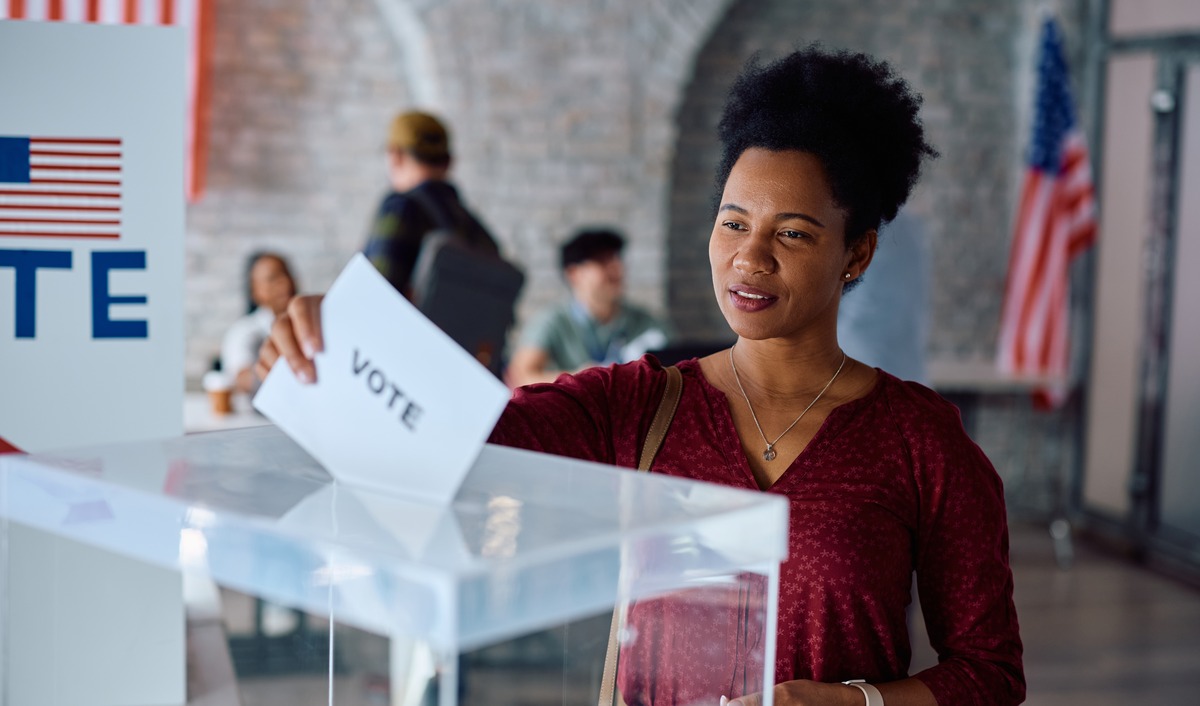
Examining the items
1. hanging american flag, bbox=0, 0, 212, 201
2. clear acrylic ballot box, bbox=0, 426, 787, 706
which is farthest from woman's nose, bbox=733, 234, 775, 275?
hanging american flag, bbox=0, 0, 212, 201

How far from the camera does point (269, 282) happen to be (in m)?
4.80

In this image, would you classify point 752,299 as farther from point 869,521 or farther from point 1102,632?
point 1102,632

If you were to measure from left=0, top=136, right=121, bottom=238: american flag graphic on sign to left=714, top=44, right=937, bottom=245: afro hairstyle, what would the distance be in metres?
0.77

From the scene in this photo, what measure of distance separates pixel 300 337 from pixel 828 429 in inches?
25.2

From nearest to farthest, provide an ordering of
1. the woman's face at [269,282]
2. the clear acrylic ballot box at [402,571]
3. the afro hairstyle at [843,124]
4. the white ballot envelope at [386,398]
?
the clear acrylic ballot box at [402,571], the white ballot envelope at [386,398], the afro hairstyle at [843,124], the woman's face at [269,282]

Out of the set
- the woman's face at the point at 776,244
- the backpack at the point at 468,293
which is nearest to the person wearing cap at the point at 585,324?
the backpack at the point at 468,293

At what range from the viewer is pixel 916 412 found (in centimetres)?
128

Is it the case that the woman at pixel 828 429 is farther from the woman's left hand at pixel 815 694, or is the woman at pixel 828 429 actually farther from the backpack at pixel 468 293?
the backpack at pixel 468 293

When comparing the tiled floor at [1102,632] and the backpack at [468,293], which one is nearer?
the backpack at [468,293]

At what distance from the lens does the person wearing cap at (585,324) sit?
168 inches

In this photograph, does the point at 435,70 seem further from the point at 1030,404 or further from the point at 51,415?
the point at 51,415

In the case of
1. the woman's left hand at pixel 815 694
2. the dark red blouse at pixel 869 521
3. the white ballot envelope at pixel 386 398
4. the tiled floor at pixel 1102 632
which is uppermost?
the white ballot envelope at pixel 386 398

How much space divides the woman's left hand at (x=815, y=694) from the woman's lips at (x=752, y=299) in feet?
1.22

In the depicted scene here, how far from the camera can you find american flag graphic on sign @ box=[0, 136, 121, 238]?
1.46m
